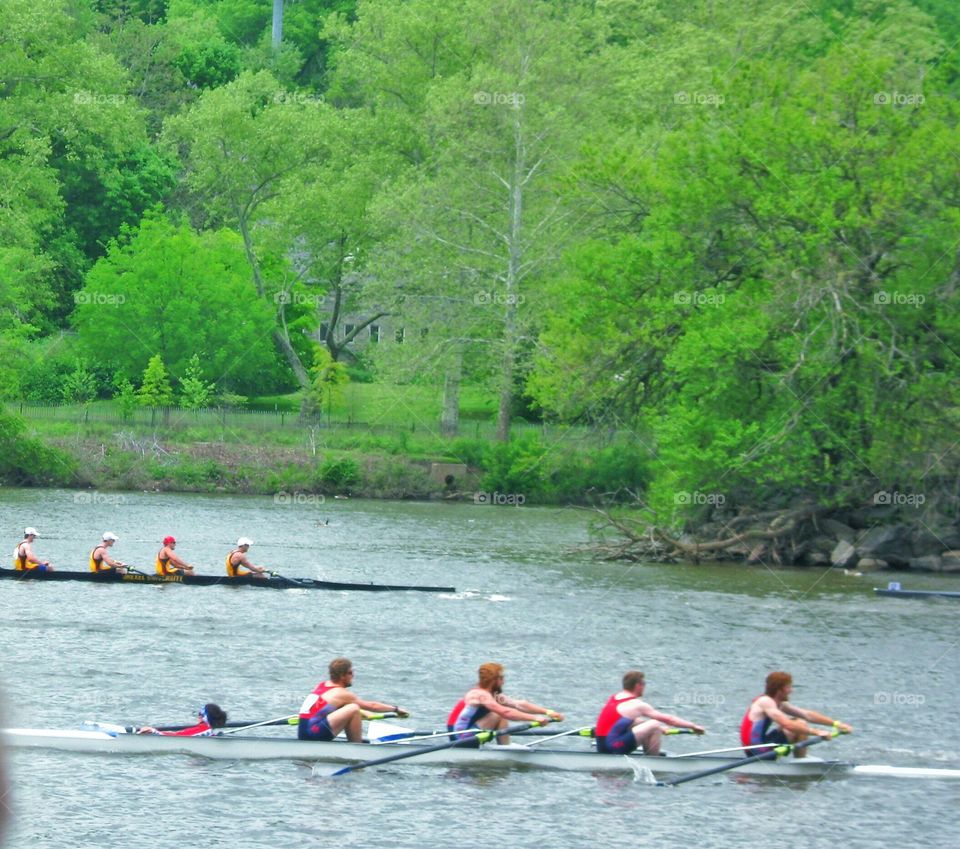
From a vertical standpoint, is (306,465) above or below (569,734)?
above

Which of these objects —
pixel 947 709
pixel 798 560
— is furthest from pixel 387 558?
pixel 947 709

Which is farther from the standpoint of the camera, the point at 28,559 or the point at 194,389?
the point at 194,389

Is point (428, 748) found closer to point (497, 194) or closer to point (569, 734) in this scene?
point (569, 734)

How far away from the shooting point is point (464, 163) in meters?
64.9

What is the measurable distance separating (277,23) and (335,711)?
95.2 m

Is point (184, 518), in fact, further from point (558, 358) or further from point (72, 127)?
point (72, 127)

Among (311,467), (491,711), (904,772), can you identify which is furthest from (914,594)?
(311,467)

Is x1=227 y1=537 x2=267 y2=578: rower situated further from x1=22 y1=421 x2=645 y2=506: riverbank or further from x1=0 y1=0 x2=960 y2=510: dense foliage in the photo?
x1=22 y1=421 x2=645 y2=506: riverbank

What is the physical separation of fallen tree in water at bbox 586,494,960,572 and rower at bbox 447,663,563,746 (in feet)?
69.0

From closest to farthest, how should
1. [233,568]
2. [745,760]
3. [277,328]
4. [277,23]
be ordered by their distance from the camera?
[745,760]
[233,568]
[277,328]
[277,23]

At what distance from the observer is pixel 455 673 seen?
85.3ft

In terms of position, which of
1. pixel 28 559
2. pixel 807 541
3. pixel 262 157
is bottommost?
pixel 28 559

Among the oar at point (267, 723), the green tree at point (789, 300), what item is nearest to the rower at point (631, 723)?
the oar at point (267, 723)

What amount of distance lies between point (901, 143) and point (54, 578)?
22130 mm
